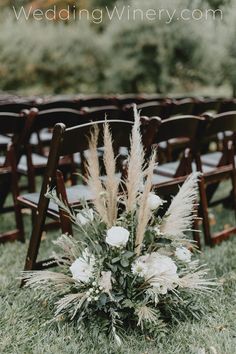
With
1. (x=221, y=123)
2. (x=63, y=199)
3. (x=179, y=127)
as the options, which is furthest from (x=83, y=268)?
(x=221, y=123)

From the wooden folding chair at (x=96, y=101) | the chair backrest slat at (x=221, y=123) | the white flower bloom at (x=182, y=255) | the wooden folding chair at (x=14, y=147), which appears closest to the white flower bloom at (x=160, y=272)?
the white flower bloom at (x=182, y=255)

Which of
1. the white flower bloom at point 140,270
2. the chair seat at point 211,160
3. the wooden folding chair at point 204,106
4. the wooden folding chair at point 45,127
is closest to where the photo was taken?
the white flower bloom at point 140,270

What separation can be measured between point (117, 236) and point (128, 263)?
0.15 m

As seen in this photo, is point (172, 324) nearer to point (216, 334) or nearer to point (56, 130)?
point (216, 334)

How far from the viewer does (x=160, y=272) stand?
262cm

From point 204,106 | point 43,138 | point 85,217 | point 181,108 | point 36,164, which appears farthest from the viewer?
point 43,138

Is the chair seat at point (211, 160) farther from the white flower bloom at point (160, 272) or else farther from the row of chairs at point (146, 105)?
the white flower bloom at point (160, 272)

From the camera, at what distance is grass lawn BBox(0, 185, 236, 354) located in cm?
251

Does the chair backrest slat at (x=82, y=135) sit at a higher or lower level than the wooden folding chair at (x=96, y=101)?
lower

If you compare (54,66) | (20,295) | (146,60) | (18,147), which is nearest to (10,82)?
(54,66)

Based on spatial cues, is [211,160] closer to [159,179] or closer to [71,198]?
[159,179]

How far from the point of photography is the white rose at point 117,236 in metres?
2.60

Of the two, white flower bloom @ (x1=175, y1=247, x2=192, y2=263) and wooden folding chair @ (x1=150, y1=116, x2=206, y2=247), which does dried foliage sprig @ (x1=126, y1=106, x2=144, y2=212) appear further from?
wooden folding chair @ (x1=150, y1=116, x2=206, y2=247)

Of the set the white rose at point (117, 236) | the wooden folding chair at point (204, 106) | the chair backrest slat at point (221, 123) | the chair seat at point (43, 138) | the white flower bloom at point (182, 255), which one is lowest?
the white flower bloom at point (182, 255)
